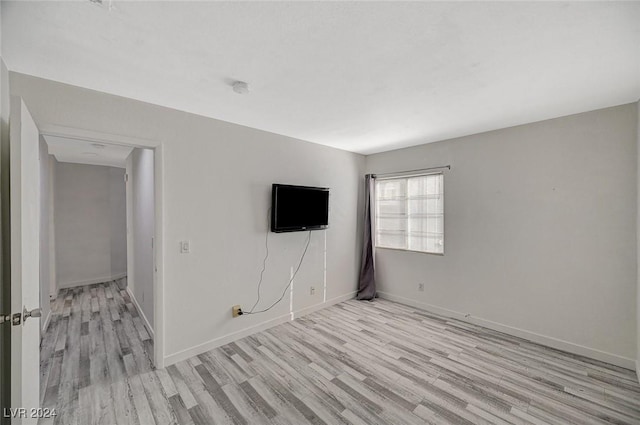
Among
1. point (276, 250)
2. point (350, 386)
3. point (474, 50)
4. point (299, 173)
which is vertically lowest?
point (350, 386)

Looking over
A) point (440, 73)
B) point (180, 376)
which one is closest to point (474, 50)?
point (440, 73)

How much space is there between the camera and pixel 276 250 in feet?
11.3

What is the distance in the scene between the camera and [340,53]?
1662mm

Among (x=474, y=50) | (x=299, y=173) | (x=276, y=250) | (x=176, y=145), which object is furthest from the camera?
(x=299, y=173)

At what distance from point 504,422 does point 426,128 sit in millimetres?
2818

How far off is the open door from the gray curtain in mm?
3807

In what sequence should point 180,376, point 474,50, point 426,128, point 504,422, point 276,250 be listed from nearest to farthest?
1. point 474,50
2. point 504,422
3. point 180,376
4. point 426,128
5. point 276,250

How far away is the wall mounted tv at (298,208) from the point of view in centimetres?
328

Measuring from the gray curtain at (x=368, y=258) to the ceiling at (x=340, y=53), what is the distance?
196cm

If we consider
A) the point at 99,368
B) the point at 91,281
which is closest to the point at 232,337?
the point at 99,368

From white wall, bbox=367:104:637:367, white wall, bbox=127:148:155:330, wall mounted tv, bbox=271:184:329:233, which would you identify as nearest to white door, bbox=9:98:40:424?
white wall, bbox=127:148:155:330

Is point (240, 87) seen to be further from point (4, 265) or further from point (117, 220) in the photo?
point (117, 220)

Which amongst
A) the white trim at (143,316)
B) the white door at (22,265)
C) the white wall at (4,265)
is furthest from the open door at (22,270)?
the white trim at (143,316)

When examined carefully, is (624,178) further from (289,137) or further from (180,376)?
(180,376)
